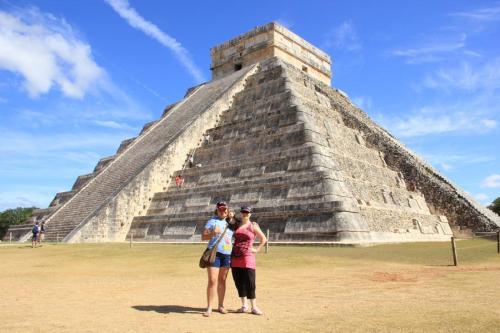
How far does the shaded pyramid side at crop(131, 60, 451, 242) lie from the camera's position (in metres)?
14.8

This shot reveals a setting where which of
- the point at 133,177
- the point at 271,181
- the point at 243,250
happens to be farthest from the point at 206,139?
the point at 243,250

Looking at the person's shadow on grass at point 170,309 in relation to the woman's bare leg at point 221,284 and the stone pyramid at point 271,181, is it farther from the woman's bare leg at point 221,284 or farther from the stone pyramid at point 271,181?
the stone pyramid at point 271,181

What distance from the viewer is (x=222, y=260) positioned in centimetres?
577

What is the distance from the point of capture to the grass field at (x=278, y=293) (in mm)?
4863

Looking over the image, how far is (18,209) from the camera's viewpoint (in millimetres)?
43500

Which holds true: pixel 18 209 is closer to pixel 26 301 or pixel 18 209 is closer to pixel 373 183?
pixel 373 183

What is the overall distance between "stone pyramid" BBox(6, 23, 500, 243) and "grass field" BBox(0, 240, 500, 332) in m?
3.48

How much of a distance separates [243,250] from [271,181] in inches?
427

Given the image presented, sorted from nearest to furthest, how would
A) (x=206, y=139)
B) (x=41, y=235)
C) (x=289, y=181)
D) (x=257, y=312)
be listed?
(x=257, y=312) → (x=289, y=181) → (x=41, y=235) → (x=206, y=139)

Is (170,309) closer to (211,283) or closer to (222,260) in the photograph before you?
(211,283)

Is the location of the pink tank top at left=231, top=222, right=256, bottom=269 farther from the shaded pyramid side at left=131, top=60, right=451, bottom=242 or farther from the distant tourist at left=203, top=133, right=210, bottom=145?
the distant tourist at left=203, top=133, right=210, bottom=145

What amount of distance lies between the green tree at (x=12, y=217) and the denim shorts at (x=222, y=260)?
3894 cm

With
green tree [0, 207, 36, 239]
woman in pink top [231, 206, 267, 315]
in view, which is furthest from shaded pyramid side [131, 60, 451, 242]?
green tree [0, 207, 36, 239]

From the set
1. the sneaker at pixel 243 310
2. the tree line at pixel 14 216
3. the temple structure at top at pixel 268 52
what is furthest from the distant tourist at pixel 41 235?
the tree line at pixel 14 216
